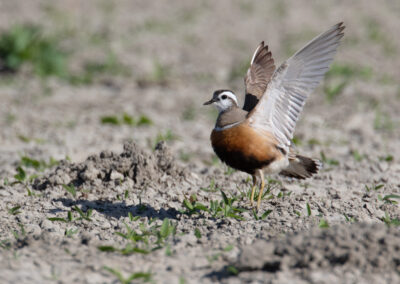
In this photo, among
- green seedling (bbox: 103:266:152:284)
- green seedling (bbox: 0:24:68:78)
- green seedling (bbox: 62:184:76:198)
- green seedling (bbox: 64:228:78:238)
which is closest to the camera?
green seedling (bbox: 103:266:152:284)

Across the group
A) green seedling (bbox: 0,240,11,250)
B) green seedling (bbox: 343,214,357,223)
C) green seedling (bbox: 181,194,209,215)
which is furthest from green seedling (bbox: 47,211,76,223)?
green seedling (bbox: 343,214,357,223)

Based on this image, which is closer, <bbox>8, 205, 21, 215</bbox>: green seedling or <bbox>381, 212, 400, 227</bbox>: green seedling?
<bbox>381, 212, 400, 227</bbox>: green seedling

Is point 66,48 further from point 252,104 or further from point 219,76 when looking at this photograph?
point 252,104

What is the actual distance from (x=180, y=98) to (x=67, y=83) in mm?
2285

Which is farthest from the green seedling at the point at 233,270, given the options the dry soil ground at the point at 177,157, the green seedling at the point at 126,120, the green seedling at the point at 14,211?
the green seedling at the point at 126,120

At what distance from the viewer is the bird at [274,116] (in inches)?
203

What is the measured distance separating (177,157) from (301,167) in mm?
2262

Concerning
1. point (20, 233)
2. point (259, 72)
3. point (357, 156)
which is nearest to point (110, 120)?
point (259, 72)

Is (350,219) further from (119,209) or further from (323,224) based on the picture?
(119,209)

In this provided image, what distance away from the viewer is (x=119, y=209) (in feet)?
17.8

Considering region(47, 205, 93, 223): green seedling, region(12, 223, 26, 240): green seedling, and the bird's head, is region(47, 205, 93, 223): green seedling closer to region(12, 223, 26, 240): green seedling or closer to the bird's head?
region(12, 223, 26, 240): green seedling

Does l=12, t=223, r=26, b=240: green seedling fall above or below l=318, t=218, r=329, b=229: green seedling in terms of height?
below

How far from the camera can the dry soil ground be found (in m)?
4.05

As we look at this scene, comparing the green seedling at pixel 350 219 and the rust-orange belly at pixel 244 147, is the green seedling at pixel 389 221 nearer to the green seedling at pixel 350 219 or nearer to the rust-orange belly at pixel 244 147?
the green seedling at pixel 350 219
